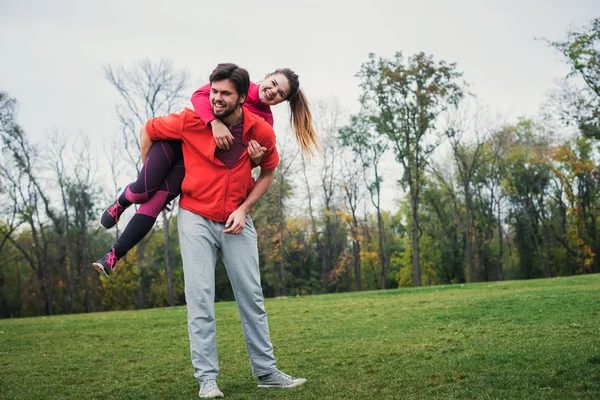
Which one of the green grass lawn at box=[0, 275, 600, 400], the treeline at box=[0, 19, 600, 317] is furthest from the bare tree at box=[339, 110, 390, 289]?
the green grass lawn at box=[0, 275, 600, 400]

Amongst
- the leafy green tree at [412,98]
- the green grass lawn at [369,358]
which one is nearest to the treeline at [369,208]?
the leafy green tree at [412,98]

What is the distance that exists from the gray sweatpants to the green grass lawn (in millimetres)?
237

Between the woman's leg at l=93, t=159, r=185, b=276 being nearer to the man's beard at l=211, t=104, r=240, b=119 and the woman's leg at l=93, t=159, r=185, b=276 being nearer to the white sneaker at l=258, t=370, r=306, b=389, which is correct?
the man's beard at l=211, t=104, r=240, b=119

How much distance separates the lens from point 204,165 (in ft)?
12.4

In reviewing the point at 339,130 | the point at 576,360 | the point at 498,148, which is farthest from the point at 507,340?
the point at 498,148

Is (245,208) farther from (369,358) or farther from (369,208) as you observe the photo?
(369,208)

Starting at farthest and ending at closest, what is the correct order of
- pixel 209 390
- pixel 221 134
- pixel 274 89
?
pixel 274 89
pixel 221 134
pixel 209 390

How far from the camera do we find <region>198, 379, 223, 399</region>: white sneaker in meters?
3.44

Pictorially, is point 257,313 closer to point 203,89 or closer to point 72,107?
point 203,89

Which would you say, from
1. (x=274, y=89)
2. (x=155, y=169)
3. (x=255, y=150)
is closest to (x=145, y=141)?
(x=155, y=169)

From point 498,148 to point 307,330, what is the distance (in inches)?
1353

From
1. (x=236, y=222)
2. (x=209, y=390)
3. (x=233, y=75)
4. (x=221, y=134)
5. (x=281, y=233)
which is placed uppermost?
(x=281, y=233)

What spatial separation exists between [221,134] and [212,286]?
1.05 meters

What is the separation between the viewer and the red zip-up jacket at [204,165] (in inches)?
147
